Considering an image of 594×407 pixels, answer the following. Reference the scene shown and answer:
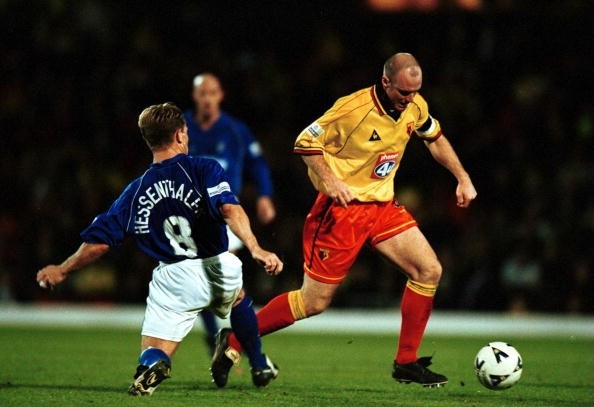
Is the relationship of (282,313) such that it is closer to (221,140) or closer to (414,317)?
(414,317)

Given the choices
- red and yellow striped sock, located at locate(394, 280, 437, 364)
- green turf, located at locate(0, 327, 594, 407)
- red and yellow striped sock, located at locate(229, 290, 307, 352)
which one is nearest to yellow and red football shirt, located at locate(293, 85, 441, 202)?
red and yellow striped sock, located at locate(394, 280, 437, 364)

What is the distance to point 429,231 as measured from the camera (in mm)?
14633

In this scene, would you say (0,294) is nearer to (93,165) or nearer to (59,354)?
(93,165)

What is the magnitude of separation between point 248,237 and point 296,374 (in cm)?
271

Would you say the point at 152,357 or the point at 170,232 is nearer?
the point at 152,357

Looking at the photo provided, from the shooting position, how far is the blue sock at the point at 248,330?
686cm

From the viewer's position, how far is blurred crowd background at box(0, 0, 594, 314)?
14492 millimetres

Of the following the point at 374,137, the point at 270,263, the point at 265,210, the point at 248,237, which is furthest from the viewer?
the point at 265,210

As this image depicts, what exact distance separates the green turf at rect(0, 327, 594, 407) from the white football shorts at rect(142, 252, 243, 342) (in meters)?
0.41

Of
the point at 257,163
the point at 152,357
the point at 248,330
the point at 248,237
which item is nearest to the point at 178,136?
the point at 248,237

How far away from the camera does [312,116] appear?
1664 cm

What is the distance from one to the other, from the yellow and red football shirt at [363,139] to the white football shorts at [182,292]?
110 centimetres

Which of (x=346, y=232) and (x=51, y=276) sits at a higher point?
(x=346, y=232)

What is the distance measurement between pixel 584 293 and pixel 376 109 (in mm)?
7779
